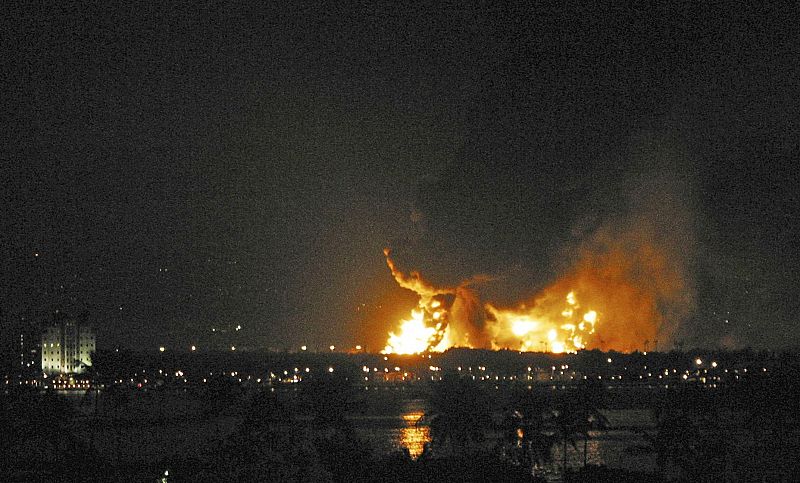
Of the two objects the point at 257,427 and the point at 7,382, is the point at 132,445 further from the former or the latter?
the point at 7,382

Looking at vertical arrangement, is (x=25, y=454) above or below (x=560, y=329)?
below

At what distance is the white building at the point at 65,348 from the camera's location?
193 m

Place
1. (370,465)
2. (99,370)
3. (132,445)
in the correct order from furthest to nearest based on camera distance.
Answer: (99,370), (132,445), (370,465)

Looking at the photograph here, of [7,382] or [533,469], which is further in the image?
[7,382]

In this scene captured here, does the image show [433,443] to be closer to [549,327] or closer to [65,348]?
[549,327]

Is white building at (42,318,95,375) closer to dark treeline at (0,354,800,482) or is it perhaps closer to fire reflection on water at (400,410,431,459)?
dark treeline at (0,354,800,482)

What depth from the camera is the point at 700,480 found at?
61.9 m

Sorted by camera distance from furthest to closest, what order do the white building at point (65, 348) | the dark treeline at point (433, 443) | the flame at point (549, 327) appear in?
the white building at point (65, 348), the flame at point (549, 327), the dark treeline at point (433, 443)

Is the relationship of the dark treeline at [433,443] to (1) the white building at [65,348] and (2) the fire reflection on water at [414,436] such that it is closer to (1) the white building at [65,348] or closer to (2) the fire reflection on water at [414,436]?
(2) the fire reflection on water at [414,436]

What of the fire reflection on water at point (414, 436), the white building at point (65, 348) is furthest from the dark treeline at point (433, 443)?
the white building at point (65, 348)

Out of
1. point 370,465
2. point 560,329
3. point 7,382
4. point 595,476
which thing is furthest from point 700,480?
point 7,382

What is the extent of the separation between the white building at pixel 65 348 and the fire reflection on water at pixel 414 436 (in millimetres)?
92494

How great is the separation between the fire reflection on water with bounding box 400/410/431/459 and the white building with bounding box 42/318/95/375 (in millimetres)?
92494

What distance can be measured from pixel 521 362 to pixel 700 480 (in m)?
108
